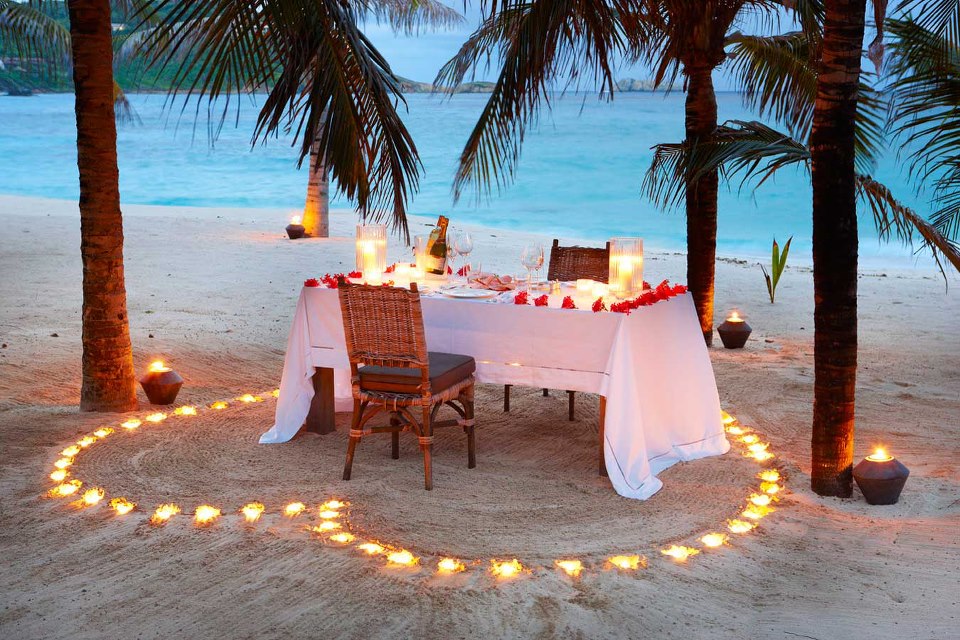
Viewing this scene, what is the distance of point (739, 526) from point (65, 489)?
2.75 meters

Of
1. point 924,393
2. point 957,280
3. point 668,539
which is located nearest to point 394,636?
point 668,539

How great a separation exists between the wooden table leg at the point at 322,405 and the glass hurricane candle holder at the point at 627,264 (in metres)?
1.50

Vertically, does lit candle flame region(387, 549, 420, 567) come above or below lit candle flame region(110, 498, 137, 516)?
below

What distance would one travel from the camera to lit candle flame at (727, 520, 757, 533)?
3.86m

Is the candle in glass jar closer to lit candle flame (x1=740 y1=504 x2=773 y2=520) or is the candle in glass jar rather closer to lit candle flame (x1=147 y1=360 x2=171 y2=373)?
lit candle flame (x1=740 y1=504 x2=773 y2=520)

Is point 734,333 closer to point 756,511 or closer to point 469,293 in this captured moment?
point 469,293

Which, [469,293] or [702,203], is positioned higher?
[702,203]

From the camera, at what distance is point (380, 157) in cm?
550

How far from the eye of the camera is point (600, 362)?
14.2 ft

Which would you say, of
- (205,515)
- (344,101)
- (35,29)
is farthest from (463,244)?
(35,29)

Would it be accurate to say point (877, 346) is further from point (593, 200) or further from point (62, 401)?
point (593, 200)

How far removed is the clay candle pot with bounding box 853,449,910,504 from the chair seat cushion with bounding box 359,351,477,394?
1.74m

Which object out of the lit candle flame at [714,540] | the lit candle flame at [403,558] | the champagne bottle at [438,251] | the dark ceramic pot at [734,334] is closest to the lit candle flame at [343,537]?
the lit candle flame at [403,558]

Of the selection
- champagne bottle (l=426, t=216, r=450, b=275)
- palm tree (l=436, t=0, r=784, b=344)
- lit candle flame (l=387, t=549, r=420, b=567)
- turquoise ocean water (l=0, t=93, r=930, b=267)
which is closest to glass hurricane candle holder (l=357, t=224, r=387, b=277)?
champagne bottle (l=426, t=216, r=450, b=275)
